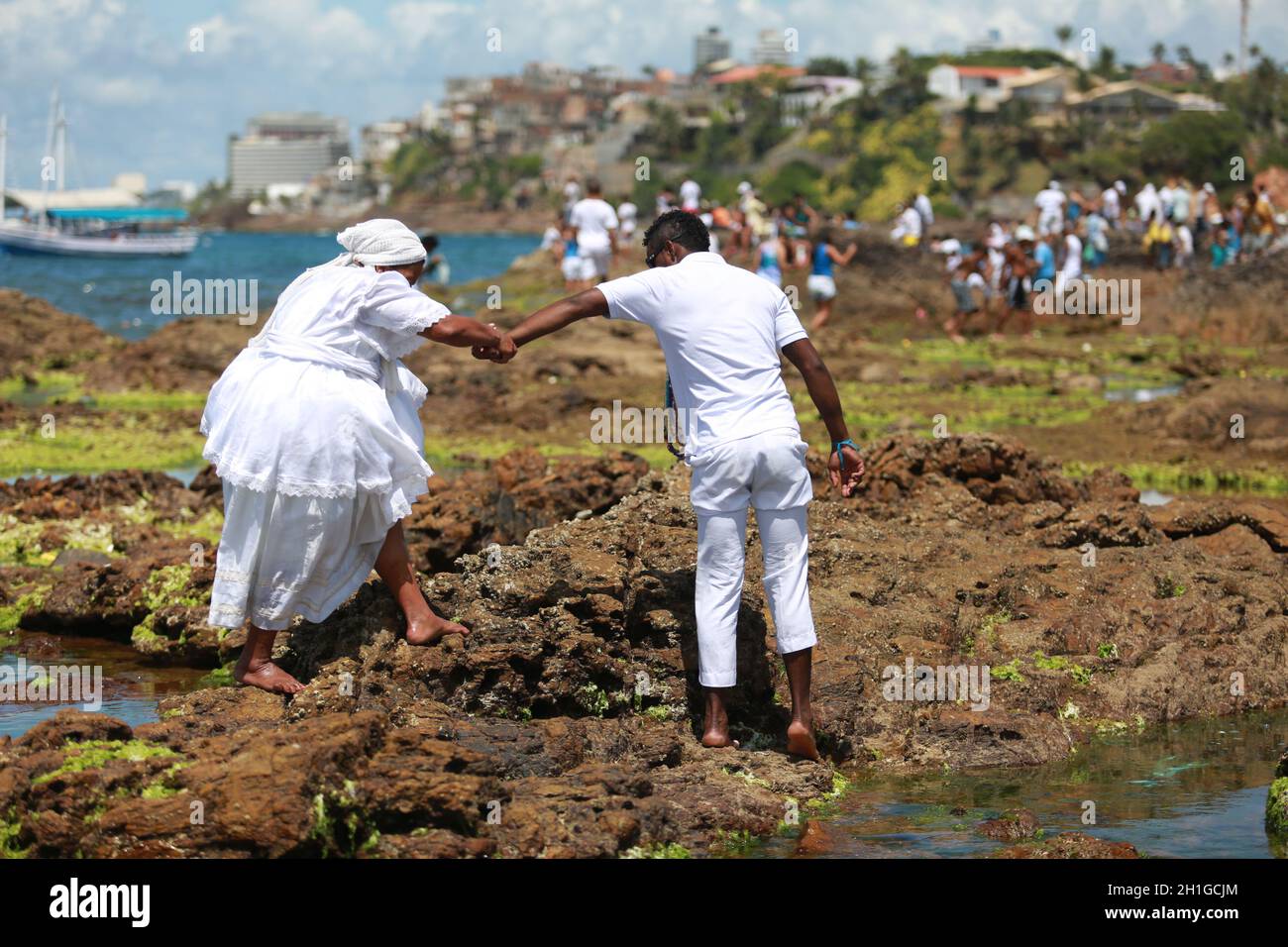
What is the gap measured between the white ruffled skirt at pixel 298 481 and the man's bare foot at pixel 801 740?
1.91m

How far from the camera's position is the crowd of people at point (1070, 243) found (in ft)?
88.9

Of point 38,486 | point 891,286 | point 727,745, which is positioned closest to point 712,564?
point 727,745

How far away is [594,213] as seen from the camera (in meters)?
24.0

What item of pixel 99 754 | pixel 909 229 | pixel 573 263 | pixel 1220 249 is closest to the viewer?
pixel 99 754

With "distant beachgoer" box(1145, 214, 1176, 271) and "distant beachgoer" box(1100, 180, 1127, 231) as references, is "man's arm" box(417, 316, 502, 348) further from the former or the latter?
"distant beachgoer" box(1100, 180, 1127, 231)

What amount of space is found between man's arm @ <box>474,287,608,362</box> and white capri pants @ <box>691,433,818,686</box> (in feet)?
2.39

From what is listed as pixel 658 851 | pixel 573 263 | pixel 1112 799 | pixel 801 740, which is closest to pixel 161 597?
pixel 801 740

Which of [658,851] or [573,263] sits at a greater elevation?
[573,263]

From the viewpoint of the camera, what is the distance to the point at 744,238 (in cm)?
3278

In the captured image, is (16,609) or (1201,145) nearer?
(16,609)

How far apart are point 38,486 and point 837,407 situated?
744 cm

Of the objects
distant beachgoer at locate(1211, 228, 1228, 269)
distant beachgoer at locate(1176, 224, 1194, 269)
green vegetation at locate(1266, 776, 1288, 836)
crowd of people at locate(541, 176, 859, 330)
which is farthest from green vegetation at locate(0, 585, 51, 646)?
distant beachgoer at locate(1176, 224, 1194, 269)

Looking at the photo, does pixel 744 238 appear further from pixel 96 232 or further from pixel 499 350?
pixel 96 232

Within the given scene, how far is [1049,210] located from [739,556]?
27.5 metres
